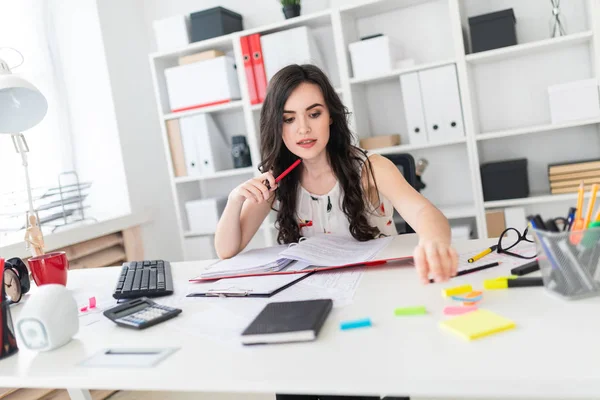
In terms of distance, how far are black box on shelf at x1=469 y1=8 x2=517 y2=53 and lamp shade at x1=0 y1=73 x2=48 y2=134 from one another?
6.16 feet

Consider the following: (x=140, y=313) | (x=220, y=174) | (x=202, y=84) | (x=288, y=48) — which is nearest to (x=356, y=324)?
(x=140, y=313)

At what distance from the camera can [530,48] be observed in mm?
2438

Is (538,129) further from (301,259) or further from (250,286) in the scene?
(250,286)


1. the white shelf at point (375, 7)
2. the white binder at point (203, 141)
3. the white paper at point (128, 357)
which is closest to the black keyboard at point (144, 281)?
the white paper at point (128, 357)

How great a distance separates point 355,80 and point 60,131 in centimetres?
162

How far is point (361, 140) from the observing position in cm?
277

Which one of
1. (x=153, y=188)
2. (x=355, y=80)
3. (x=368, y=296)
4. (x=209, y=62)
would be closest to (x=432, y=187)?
(x=355, y=80)

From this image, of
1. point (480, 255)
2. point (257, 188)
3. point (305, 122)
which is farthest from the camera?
point (305, 122)

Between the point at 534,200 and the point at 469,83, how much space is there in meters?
0.62

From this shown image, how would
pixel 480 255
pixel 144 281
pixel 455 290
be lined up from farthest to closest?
pixel 144 281, pixel 480 255, pixel 455 290

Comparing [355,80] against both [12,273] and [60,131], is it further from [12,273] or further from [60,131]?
[12,273]

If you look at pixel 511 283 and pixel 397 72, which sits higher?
pixel 397 72

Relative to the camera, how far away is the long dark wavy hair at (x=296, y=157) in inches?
64.9

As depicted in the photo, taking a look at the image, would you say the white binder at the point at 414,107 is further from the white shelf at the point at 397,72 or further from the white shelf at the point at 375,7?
the white shelf at the point at 375,7
